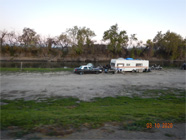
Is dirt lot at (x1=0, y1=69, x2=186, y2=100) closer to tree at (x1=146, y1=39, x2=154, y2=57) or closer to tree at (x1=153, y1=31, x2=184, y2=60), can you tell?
tree at (x1=146, y1=39, x2=154, y2=57)

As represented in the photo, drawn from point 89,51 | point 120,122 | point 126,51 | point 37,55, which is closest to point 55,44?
point 37,55

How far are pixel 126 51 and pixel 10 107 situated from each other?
86977 millimetres

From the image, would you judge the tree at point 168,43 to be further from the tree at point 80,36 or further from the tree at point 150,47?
the tree at point 80,36

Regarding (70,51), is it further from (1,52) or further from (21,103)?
(21,103)

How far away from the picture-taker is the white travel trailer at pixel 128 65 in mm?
31431

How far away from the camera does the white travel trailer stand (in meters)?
31.4

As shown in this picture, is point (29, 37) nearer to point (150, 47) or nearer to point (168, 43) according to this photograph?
point (150, 47)

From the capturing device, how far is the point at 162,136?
5254 mm

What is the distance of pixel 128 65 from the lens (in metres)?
32.9
